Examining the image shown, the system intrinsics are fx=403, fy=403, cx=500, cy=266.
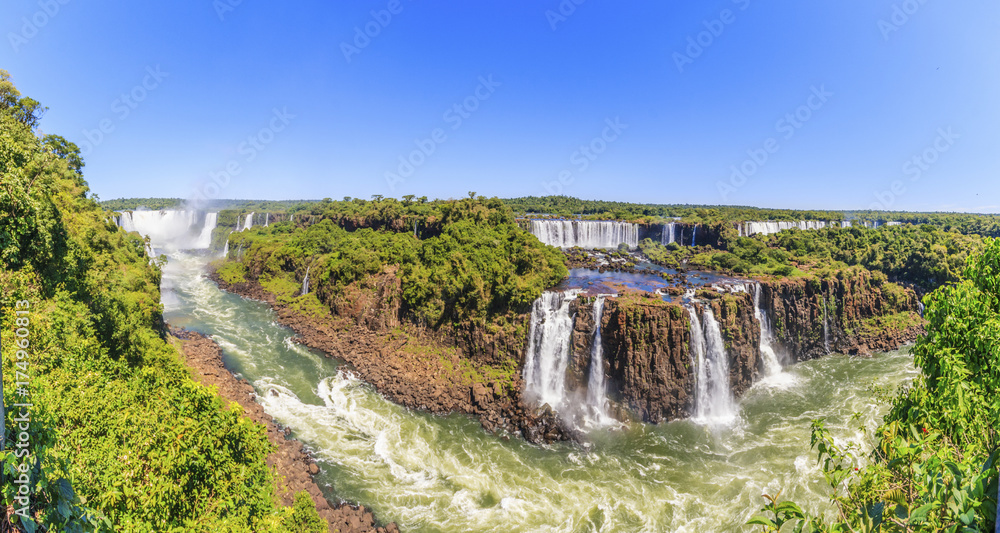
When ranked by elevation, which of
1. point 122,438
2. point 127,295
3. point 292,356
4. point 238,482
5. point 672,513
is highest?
point 127,295

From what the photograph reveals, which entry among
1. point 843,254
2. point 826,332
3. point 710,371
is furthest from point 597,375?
point 843,254

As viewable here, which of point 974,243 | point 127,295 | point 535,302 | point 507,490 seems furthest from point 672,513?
point 974,243

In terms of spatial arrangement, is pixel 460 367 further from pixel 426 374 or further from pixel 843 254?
pixel 843 254

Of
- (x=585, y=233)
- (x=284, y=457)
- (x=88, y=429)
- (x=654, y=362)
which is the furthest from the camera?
(x=585, y=233)

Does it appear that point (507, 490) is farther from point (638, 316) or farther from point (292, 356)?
point (292, 356)

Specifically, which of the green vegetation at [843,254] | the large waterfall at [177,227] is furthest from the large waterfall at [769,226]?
the large waterfall at [177,227]

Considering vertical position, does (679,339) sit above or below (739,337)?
above
